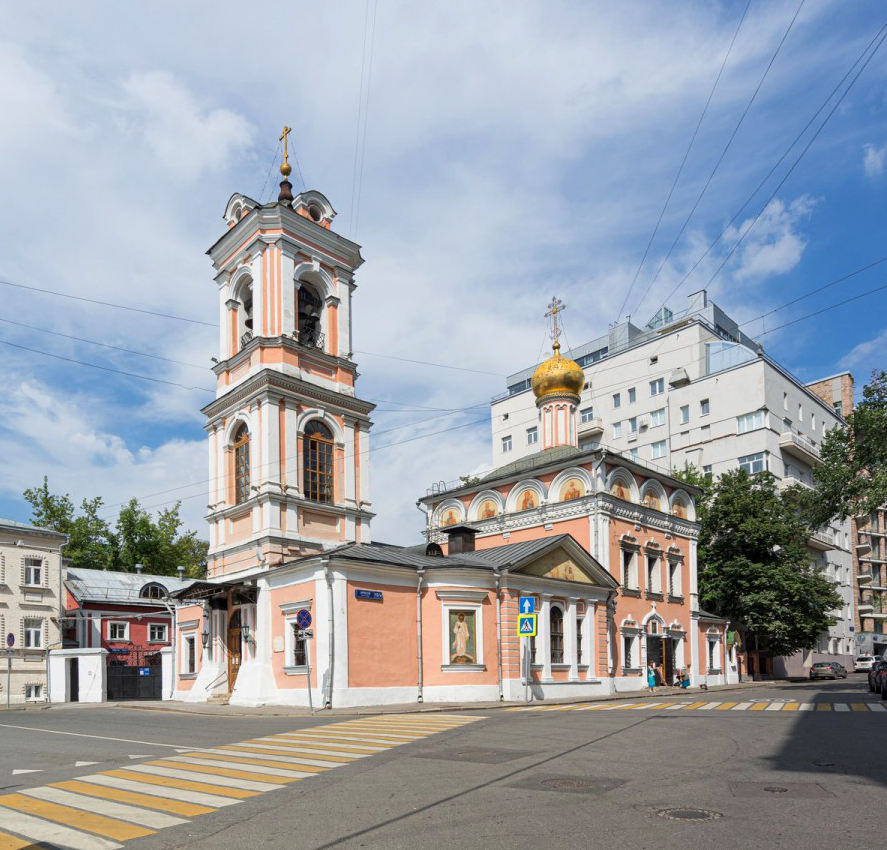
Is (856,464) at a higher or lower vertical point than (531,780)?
higher

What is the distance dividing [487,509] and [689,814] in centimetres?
3154

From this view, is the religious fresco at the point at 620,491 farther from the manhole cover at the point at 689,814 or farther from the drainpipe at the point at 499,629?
the manhole cover at the point at 689,814

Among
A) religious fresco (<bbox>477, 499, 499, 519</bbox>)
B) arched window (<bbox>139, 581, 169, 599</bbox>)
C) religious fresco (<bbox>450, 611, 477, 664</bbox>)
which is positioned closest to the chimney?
religious fresco (<bbox>477, 499, 499, 519</bbox>)

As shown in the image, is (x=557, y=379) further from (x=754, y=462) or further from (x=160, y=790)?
(x=160, y=790)

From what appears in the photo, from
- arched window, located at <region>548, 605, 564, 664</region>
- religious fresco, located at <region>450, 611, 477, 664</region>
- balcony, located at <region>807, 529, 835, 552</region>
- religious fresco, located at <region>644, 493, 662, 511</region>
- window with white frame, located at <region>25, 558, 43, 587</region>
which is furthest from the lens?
balcony, located at <region>807, 529, 835, 552</region>

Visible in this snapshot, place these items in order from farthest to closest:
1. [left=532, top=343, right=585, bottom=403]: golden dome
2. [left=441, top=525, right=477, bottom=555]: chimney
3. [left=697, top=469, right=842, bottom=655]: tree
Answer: [left=697, top=469, right=842, bottom=655]: tree
[left=532, top=343, right=585, bottom=403]: golden dome
[left=441, top=525, right=477, bottom=555]: chimney

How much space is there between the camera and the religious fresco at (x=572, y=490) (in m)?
35.3

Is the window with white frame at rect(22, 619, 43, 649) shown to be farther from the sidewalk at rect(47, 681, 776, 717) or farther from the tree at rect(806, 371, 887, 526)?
the tree at rect(806, 371, 887, 526)

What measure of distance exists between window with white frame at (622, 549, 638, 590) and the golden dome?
8.82m

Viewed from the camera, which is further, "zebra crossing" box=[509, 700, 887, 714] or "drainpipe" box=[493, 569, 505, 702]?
"drainpipe" box=[493, 569, 505, 702]

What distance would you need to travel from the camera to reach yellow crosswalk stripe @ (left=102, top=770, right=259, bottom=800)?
29.6 feet

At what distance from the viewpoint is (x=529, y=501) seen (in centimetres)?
3741

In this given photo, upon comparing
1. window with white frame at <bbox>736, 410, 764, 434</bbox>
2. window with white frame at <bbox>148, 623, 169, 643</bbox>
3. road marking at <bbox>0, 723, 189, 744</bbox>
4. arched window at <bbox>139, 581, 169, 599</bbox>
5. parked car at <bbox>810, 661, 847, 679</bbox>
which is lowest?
parked car at <bbox>810, 661, 847, 679</bbox>

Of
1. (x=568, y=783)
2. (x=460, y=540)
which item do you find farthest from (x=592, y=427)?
(x=568, y=783)
